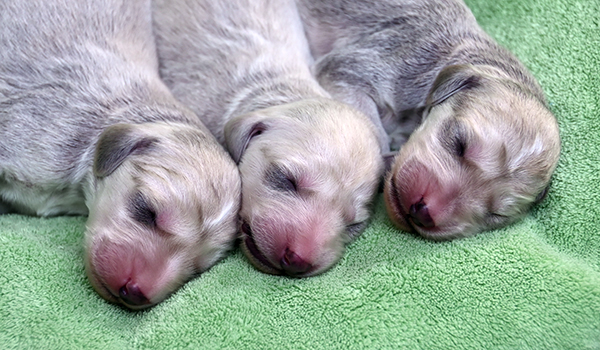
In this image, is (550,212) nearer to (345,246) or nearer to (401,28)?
(345,246)

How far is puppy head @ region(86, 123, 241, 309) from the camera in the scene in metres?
2.69

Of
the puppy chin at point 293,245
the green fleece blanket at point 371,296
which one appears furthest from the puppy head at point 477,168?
the puppy chin at point 293,245

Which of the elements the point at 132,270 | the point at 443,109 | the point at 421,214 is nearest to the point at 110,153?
the point at 132,270

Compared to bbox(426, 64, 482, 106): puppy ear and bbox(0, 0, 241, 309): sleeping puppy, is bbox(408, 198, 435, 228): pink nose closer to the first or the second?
bbox(426, 64, 482, 106): puppy ear

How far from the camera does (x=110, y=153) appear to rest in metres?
2.89

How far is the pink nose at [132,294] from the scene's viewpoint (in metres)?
2.64

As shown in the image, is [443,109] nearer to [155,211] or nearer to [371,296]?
[371,296]

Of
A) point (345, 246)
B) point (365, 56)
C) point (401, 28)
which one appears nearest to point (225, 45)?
point (365, 56)

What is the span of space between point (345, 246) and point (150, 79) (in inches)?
59.7

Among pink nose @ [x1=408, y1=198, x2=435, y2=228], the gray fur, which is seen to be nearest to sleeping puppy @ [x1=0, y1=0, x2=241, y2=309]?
pink nose @ [x1=408, y1=198, x2=435, y2=228]

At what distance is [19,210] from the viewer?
11.2 ft

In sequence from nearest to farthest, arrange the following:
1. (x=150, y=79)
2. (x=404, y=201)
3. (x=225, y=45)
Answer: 1. (x=404, y=201)
2. (x=150, y=79)
3. (x=225, y=45)

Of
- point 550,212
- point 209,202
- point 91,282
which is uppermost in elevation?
point 209,202

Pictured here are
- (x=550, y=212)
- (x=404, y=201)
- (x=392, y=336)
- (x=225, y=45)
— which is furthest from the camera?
(x=225, y=45)
